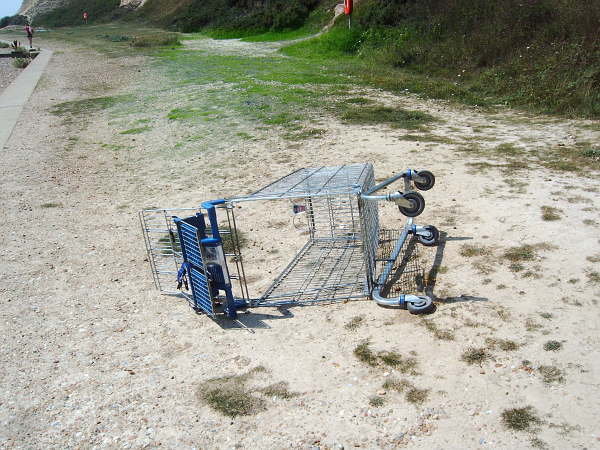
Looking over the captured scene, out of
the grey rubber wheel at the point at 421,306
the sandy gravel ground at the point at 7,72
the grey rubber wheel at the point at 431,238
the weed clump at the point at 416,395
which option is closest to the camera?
the weed clump at the point at 416,395

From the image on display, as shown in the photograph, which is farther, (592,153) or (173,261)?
(592,153)

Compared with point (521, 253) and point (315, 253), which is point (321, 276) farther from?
point (521, 253)

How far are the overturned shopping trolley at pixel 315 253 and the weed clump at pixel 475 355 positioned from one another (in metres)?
0.58

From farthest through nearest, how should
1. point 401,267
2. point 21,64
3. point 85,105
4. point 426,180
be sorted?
point 21,64, point 85,105, point 426,180, point 401,267

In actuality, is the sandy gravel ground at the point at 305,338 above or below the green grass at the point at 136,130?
below

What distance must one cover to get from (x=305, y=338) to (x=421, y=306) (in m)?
0.95

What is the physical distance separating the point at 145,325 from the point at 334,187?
2.04m

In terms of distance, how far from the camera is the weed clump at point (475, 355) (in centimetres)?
376

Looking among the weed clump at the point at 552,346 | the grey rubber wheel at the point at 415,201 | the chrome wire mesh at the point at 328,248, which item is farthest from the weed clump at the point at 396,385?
the grey rubber wheel at the point at 415,201

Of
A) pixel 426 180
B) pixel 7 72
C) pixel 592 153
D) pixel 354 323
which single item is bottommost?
pixel 592 153

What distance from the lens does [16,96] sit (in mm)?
18562

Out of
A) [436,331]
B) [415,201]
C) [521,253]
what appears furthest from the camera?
[521,253]

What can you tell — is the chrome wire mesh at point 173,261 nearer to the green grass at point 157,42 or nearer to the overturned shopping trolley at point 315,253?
the overturned shopping trolley at point 315,253

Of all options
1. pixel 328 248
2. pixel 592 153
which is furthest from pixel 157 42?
pixel 328 248
